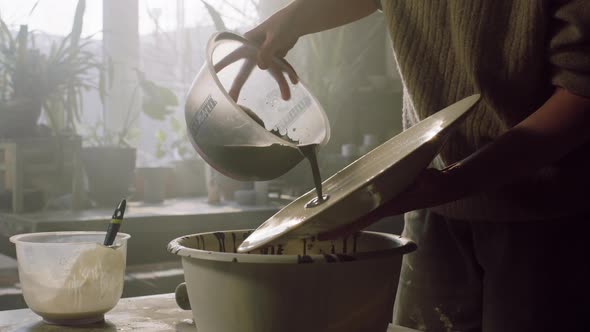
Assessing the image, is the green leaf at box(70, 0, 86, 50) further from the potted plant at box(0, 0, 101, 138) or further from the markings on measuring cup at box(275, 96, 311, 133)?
the markings on measuring cup at box(275, 96, 311, 133)

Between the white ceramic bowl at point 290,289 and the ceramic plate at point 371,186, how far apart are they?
24mm

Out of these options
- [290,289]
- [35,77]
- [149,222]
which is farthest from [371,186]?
[35,77]

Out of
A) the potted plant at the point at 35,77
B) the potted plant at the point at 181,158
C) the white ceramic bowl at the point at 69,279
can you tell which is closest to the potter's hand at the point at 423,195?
the white ceramic bowl at the point at 69,279

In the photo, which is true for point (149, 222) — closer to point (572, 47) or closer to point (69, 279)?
point (69, 279)

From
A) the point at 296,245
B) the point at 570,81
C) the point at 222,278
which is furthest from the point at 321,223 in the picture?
the point at 570,81

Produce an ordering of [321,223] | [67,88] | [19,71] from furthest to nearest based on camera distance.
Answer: [67,88]
[19,71]
[321,223]

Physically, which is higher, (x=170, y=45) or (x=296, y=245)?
(x=170, y=45)

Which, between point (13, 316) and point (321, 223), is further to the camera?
point (13, 316)

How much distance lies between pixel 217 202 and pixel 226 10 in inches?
35.5

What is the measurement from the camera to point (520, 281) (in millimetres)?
880

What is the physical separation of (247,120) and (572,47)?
40 centimetres

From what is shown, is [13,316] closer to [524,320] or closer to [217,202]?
[524,320]

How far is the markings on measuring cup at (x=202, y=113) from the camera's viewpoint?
0.74 m

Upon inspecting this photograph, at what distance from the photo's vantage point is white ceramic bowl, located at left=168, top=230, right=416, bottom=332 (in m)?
0.54
